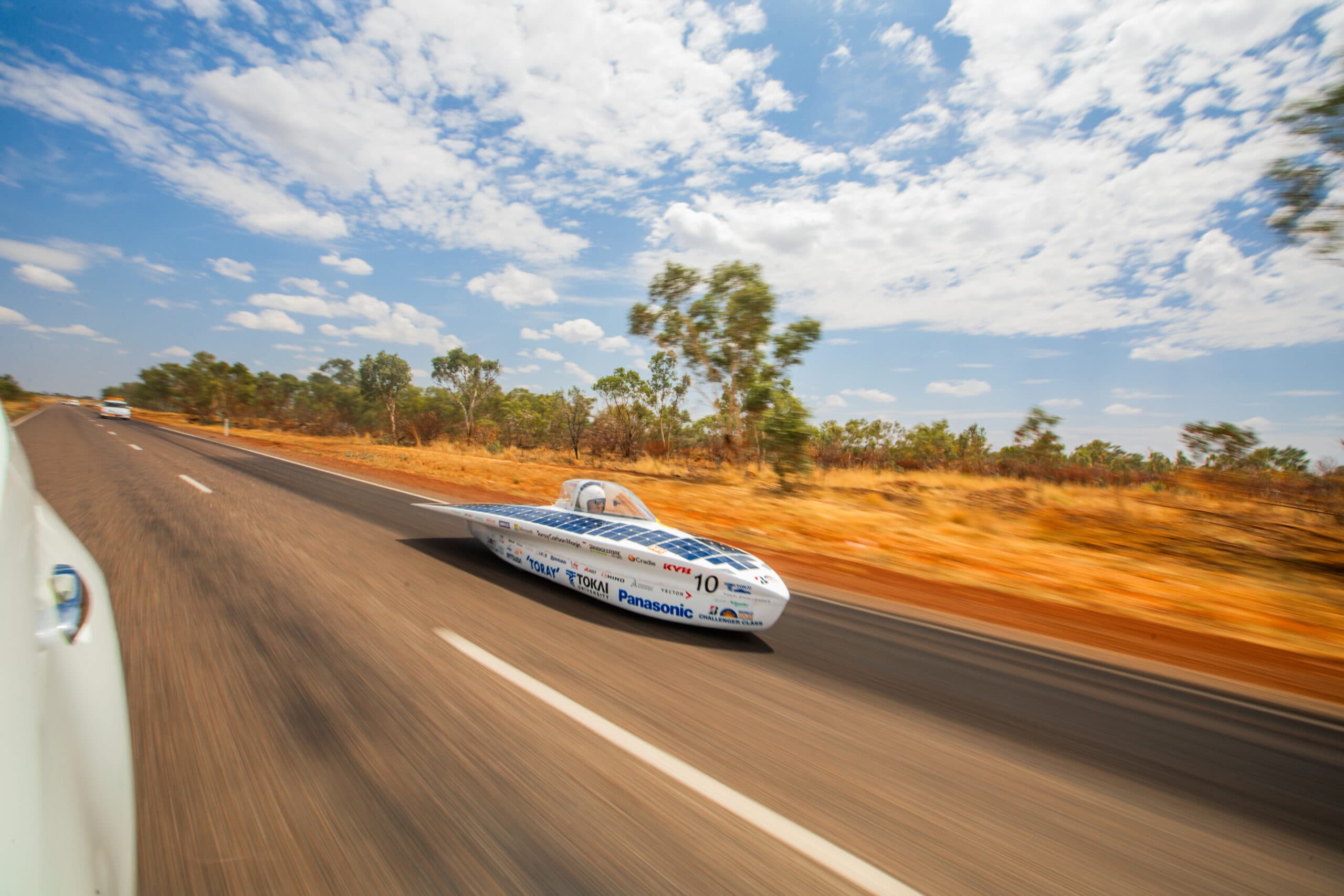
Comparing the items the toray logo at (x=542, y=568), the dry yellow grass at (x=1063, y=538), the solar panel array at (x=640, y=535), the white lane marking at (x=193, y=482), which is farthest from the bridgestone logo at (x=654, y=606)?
the white lane marking at (x=193, y=482)

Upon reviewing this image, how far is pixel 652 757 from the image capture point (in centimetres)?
268

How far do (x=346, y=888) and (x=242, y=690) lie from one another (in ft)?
5.21

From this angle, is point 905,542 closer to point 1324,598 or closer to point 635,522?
point 1324,598

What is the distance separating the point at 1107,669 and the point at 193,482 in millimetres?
13019

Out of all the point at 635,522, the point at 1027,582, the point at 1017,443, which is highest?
the point at 1017,443

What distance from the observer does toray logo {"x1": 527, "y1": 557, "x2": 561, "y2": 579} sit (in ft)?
16.9

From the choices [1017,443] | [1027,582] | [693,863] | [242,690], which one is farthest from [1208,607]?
[1017,443]

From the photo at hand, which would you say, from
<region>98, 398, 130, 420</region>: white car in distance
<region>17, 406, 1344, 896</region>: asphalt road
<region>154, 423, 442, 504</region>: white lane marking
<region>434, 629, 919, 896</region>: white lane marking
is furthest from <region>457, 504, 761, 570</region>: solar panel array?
<region>98, 398, 130, 420</region>: white car in distance

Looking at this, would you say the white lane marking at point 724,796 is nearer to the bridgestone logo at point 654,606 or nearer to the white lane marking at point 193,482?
the bridgestone logo at point 654,606

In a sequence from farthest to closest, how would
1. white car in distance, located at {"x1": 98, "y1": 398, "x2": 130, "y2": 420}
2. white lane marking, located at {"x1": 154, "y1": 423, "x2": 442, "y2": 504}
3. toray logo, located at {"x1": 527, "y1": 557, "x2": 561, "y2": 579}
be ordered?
white car in distance, located at {"x1": 98, "y1": 398, "x2": 130, "y2": 420}, white lane marking, located at {"x1": 154, "y1": 423, "x2": 442, "y2": 504}, toray logo, located at {"x1": 527, "y1": 557, "x2": 561, "y2": 579}

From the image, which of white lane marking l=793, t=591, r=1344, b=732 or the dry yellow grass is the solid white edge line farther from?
the dry yellow grass

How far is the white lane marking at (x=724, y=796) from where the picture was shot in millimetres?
2076

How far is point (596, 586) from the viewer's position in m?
4.82

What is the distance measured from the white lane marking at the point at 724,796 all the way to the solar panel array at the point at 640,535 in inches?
61.8
